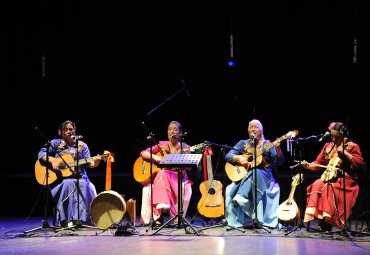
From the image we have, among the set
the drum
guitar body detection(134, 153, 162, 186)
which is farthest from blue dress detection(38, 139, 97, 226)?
guitar body detection(134, 153, 162, 186)

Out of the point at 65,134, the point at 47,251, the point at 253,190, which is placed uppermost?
the point at 65,134

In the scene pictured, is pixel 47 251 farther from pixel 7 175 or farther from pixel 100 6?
pixel 100 6

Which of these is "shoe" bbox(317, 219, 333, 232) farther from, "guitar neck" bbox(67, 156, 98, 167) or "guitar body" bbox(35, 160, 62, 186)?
"guitar body" bbox(35, 160, 62, 186)

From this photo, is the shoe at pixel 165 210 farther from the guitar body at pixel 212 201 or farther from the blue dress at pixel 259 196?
the blue dress at pixel 259 196

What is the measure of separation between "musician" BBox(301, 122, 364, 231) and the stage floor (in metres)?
0.26

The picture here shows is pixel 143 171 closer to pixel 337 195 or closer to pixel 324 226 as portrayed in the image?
pixel 324 226

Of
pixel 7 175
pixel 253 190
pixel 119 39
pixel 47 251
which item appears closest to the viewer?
pixel 47 251

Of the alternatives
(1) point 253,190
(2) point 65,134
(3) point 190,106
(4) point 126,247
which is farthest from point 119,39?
(4) point 126,247

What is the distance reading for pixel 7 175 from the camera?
31.3 ft

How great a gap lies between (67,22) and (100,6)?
703 millimetres

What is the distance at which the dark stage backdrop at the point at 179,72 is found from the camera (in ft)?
32.0

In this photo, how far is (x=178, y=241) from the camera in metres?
6.33

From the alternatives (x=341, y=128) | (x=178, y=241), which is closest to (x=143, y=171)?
(x=178, y=241)

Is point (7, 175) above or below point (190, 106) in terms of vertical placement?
below
